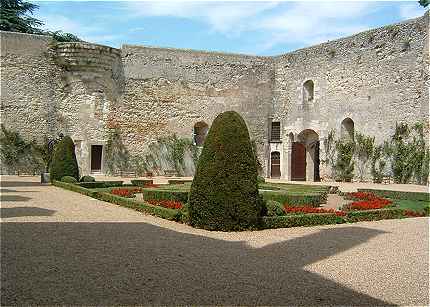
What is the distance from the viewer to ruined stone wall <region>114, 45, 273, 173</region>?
2394cm

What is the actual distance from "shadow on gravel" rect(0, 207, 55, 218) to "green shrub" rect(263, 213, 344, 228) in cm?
414

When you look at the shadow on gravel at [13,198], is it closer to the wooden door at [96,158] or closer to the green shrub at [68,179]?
the green shrub at [68,179]

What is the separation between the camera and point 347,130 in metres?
22.0

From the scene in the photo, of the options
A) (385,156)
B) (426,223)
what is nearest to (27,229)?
(426,223)

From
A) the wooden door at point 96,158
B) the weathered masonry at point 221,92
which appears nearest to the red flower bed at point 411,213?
the weathered masonry at point 221,92

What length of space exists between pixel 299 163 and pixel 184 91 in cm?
716

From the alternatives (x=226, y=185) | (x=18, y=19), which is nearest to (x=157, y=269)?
(x=226, y=185)

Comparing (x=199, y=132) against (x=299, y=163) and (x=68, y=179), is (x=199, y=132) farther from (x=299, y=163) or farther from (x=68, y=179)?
(x=68, y=179)

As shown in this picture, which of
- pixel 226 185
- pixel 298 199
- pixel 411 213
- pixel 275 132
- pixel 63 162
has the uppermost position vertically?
pixel 275 132

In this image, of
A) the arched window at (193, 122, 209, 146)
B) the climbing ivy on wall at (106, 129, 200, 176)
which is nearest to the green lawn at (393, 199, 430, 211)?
the climbing ivy on wall at (106, 129, 200, 176)

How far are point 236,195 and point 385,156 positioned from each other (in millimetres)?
13493

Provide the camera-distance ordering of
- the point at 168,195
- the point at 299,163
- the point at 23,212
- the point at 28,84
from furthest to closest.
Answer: the point at 299,163 → the point at 28,84 → the point at 168,195 → the point at 23,212

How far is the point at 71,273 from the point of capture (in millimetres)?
4602

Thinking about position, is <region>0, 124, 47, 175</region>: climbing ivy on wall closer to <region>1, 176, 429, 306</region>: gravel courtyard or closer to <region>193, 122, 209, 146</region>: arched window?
<region>193, 122, 209, 146</region>: arched window
